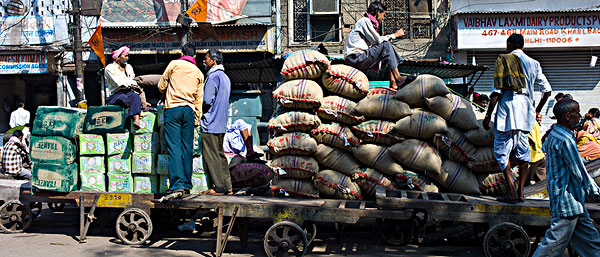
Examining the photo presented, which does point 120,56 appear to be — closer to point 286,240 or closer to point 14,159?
point 286,240

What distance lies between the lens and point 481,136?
4949 millimetres

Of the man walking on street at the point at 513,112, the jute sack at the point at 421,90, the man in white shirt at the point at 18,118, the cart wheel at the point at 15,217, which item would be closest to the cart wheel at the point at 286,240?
the jute sack at the point at 421,90

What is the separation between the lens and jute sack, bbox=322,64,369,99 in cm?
505

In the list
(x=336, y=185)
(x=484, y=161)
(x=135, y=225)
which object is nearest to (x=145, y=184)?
(x=135, y=225)

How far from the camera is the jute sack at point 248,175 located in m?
6.00

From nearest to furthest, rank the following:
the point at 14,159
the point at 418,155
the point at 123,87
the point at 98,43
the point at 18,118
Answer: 1. the point at 418,155
2. the point at 123,87
3. the point at 14,159
4. the point at 18,118
5. the point at 98,43

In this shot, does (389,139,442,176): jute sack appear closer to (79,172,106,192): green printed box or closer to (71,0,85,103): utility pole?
(79,172,106,192): green printed box

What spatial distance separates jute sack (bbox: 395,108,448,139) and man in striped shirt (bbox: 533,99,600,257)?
143 cm

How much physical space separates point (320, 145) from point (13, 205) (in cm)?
380

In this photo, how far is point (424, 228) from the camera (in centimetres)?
507

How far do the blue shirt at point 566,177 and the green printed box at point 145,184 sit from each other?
393cm

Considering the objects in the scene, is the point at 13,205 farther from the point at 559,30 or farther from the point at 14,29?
the point at 559,30

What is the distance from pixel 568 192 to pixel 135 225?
13.4ft

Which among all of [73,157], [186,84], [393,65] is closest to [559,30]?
[393,65]
